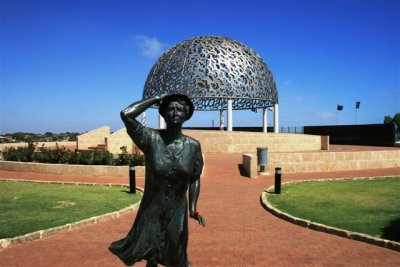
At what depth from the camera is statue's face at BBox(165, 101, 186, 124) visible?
3.60 metres

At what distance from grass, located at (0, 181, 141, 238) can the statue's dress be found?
481 cm

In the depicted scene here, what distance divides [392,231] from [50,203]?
331 inches

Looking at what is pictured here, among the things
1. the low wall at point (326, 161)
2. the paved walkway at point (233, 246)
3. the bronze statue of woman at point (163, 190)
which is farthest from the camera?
the low wall at point (326, 161)

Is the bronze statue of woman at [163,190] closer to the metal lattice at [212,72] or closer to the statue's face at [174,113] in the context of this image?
the statue's face at [174,113]

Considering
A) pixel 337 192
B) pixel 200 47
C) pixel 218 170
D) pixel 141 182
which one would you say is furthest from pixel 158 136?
pixel 200 47

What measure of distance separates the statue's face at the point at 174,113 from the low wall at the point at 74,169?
12095 mm

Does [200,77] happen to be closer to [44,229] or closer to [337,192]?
[337,192]

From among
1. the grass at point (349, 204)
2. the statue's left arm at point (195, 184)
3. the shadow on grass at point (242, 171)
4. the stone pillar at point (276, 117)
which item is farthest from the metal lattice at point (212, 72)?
the statue's left arm at point (195, 184)

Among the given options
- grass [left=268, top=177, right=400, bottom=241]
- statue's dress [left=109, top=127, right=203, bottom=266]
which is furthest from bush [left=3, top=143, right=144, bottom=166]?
statue's dress [left=109, top=127, right=203, bottom=266]

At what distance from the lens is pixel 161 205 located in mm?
3576

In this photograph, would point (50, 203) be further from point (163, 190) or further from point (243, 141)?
point (243, 141)

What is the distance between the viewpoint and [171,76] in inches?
1251

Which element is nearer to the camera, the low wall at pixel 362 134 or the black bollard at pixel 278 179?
the black bollard at pixel 278 179

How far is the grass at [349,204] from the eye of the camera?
8039 mm
